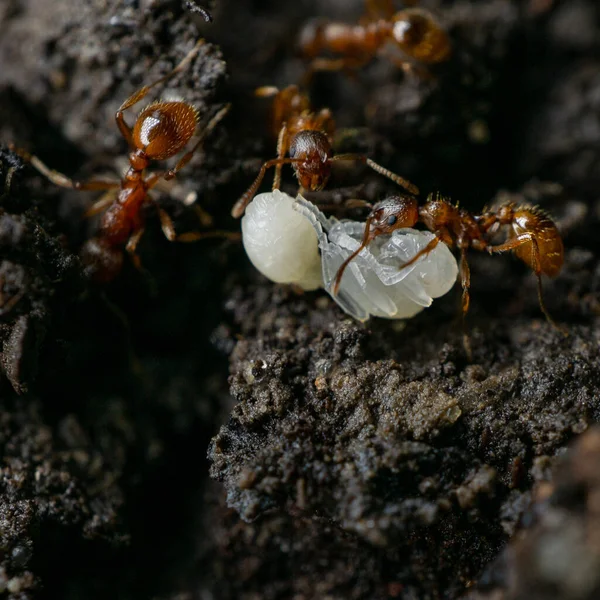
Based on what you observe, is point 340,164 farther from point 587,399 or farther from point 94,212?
point 587,399

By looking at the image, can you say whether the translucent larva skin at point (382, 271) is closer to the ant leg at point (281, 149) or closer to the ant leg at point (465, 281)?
the ant leg at point (465, 281)

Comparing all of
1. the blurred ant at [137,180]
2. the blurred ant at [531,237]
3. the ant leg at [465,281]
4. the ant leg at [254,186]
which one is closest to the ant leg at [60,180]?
the blurred ant at [137,180]

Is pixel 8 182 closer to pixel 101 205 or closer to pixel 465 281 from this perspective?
pixel 101 205

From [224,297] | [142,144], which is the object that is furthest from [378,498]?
[142,144]

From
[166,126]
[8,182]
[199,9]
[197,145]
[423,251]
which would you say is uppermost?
[199,9]

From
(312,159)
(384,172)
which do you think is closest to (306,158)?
(312,159)

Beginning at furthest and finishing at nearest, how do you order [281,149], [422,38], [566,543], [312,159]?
[422,38]
[281,149]
[312,159]
[566,543]

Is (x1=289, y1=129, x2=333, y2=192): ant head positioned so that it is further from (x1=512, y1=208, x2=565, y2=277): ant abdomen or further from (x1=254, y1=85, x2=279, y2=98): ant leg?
(x1=512, y1=208, x2=565, y2=277): ant abdomen
